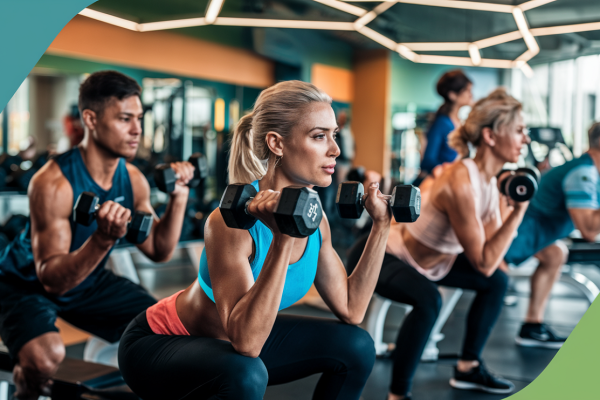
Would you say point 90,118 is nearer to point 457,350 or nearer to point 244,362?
point 244,362

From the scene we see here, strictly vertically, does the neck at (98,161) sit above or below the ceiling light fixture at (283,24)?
below

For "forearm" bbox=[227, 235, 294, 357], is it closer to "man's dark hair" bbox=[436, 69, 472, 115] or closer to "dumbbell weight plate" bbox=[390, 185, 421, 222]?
"dumbbell weight plate" bbox=[390, 185, 421, 222]

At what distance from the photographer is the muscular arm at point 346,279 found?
1.31 metres

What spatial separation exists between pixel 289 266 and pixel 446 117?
2.09m

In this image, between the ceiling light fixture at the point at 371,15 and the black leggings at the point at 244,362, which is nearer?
the black leggings at the point at 244,362

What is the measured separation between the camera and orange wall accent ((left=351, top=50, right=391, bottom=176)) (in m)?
9.55

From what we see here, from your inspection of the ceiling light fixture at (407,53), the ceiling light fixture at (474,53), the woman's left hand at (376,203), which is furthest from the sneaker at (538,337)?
the ceiling light fixture at (407,53)

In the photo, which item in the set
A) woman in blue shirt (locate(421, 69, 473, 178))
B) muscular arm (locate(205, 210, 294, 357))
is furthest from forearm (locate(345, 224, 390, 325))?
woman in blue shirt (locate(421, 69, 473, 178))

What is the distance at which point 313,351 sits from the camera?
1.27 metres

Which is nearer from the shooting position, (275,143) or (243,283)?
(243,283)

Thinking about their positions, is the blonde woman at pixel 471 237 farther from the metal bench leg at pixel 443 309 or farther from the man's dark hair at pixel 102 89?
the man's dark hair at pixel 102 89

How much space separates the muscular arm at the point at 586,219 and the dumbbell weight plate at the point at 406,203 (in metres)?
1.47

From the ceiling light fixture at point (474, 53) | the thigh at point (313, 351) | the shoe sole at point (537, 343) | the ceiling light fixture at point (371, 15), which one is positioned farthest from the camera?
the ceiling light fixture at point (474, 53)

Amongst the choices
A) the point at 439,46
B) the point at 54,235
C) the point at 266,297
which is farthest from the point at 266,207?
the point at 439,46
